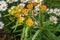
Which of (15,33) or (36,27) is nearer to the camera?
(36,27)

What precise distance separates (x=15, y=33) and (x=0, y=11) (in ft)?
0.83

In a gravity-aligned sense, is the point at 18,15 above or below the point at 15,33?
above

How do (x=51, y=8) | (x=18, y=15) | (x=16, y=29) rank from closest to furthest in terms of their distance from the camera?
1. (x=18, y=15)
2. (x=16, y=29)
3. (x=51, y=8)

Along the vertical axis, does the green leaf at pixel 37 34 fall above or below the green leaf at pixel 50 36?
above

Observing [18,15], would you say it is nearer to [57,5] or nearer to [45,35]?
[45,35]

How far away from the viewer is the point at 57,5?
1838 millimetres

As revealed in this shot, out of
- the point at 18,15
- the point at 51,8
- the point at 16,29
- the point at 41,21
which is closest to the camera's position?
the point at 41,21

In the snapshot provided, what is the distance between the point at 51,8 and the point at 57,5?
0.22ft

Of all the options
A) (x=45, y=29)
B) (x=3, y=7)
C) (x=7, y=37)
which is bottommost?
(x=7, y=37)

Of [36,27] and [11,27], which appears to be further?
[11,27]

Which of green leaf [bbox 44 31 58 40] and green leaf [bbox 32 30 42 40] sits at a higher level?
green leaf [bbox 32 30 42 40]

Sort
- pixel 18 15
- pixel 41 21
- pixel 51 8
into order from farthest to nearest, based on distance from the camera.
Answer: pixel 51 8 < pixel 18 15 < pixel 41 21

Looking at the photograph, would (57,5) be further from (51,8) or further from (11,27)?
(11,27)

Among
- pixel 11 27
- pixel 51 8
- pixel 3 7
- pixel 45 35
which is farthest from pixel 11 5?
pixel 45 35
